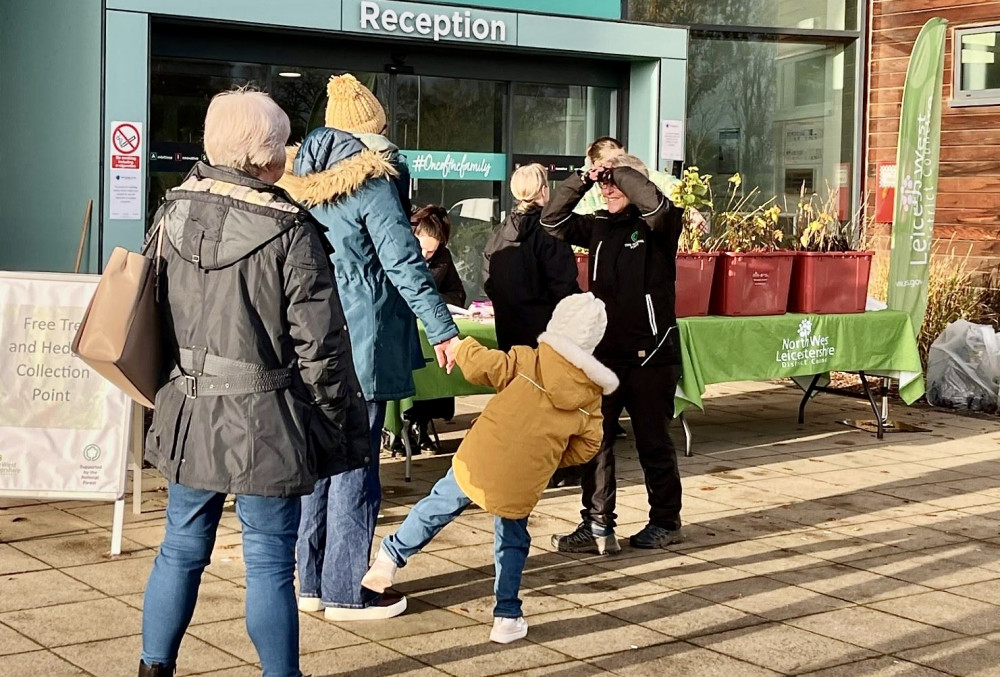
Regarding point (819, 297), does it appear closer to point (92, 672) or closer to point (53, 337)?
point (53, 337)

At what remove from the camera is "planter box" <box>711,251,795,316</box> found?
8812 mm

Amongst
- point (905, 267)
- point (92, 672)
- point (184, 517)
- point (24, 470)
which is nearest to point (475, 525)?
point (24, 470)

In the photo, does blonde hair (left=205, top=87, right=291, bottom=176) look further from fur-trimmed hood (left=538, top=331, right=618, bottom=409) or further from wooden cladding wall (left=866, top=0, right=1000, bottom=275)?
wooden cladding wall (left=866, top=0, right=1000, bottom=275)

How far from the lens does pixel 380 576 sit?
5.11 meters

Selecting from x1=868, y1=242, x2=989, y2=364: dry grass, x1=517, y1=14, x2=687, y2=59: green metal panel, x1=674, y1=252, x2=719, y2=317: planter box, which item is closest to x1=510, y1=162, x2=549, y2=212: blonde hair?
x1=674, y1=252, x2=719, y2=317: planter box

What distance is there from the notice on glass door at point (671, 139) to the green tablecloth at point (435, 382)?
5872 mm

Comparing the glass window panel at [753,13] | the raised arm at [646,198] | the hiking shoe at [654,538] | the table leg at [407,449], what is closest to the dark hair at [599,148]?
the raised arm at [646,198]

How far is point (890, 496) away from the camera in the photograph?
7.73 metres

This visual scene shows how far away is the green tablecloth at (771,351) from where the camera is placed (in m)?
7.79

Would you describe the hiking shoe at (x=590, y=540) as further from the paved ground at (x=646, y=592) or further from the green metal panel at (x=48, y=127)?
the green metal panel at (x=48, y=127)

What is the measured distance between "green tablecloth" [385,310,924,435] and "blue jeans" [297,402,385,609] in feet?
7.80

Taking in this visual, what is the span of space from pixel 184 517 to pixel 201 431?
10.7 inches

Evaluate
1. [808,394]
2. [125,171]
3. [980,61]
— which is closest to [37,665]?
[125,171]

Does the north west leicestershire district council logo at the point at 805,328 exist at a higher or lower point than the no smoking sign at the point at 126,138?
lower
